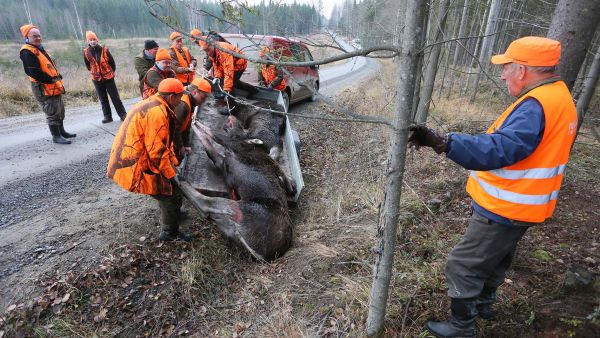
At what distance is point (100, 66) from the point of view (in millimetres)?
7484

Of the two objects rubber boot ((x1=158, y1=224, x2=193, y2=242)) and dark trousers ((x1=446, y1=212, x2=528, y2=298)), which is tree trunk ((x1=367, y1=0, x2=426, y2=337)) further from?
rubber boot ((x1=158, y1=224, x2=193, y2=242))

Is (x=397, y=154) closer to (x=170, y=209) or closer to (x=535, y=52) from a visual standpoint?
(x=535, y=52)

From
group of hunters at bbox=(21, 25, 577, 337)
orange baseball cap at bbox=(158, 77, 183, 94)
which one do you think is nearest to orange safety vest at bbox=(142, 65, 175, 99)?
orange baseball cap at bbox=(158, 77, 183, 94)

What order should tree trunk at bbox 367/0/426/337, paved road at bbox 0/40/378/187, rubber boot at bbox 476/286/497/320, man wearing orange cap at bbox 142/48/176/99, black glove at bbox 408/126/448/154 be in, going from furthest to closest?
1. paved road at bbox 0/40/378/187
2. man wearing orange cap at bbox 142/48/176/99
3. rubber boot at bbox 476/286/497/320
4. black glove at bbox 408/126/448/154
5. tree trunk at bbox 367/0/426/337

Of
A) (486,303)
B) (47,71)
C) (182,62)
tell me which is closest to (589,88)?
(486,303)

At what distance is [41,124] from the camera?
7.96 m

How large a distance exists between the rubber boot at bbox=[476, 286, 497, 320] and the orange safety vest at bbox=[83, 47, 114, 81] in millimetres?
8371

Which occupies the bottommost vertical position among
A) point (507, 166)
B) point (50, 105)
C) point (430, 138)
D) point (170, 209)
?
point (170, 209)

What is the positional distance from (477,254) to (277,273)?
2.10 metres

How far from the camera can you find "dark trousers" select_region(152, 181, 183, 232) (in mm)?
3768

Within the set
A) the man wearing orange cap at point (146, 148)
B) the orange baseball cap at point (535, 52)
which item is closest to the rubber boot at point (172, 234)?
the man wearing orange cap at point (146, 148)

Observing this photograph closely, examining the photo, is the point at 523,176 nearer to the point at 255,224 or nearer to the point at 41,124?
the point at 255,224

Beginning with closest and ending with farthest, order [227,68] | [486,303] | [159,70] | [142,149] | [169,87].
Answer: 1. [486,303]
2. [142,149]
3. [169,87]
4. [159,70]
5. [227,68]

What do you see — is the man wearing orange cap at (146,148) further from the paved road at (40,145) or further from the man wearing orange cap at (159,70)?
the paved road at (40,145)
